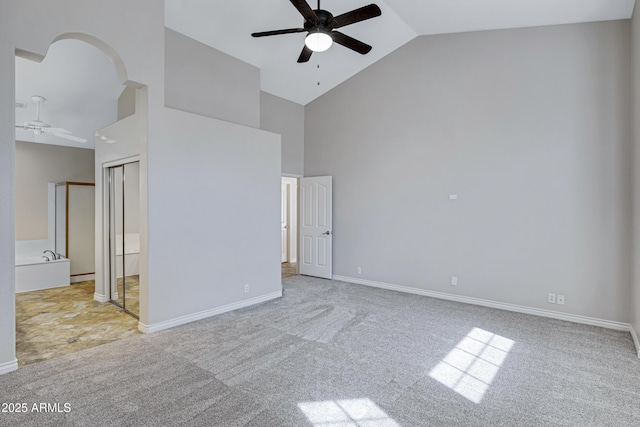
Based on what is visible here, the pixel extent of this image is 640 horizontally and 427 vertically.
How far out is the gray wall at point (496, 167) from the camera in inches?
157

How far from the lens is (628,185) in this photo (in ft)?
12.6

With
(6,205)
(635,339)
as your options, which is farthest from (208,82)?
(635,339)

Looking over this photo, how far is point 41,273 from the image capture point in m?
5.60

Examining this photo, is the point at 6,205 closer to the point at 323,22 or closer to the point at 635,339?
the point at 323,22

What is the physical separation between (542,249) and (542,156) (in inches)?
48.7

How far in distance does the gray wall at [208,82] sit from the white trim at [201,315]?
2.66 meters

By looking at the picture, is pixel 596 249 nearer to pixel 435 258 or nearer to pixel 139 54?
pixel 435 258

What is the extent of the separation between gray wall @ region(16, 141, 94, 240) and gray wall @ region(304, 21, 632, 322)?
5324 millimetres

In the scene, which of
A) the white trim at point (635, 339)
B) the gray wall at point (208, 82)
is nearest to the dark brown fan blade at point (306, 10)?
the gray wall at point (208, 82)

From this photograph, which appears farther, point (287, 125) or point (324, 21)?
point (287, 125)

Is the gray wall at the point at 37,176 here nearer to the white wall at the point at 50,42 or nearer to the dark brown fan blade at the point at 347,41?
the white wall at the point at 50,42

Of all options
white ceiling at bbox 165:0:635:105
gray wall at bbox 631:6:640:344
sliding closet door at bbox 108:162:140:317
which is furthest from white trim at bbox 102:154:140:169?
gray wall at bbox 631:6:640:344

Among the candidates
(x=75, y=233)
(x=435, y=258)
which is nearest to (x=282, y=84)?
(x=435, y=258)

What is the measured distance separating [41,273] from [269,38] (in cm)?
545
